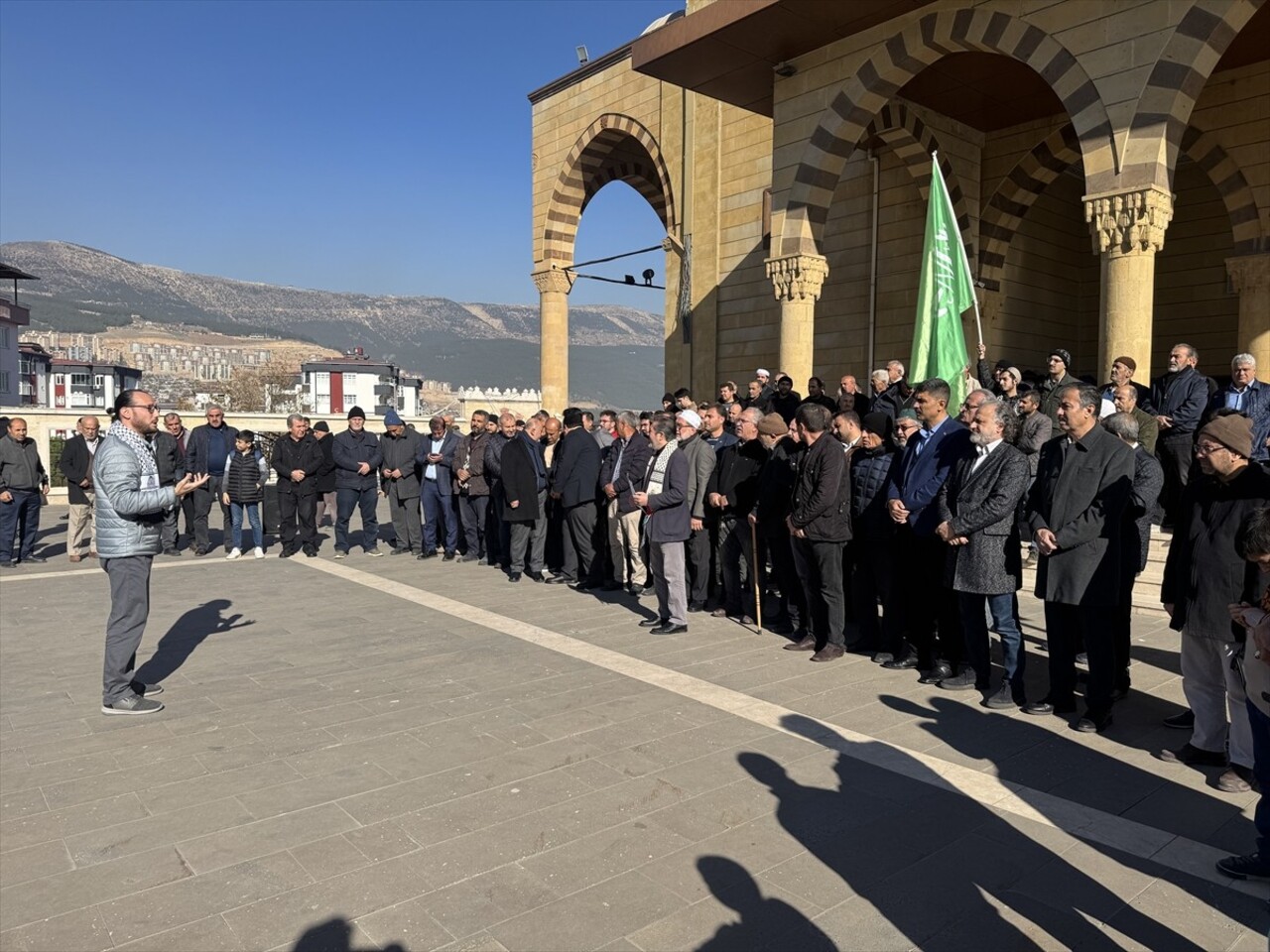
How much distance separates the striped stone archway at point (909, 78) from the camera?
8555mm

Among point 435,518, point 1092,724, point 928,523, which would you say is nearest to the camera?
point 1092,724

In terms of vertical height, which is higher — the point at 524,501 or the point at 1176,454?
the point at 1176,454

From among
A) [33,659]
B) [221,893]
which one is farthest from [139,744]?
[33,659]

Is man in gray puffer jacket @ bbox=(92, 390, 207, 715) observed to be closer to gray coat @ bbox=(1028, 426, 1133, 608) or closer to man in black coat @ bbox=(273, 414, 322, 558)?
gray coat @ bbox=(1028, 426, 1133, 608)

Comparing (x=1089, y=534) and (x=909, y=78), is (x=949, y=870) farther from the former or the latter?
(x=909, y=78)

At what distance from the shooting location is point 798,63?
444 inches

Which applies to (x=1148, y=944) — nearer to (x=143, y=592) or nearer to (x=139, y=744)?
(x=139, y=744)

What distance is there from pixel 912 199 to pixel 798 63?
3.84 m

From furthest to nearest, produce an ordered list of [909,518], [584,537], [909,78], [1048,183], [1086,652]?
[1048,183] → [909,78] → [584,537] → [909,518] → [1086,652]

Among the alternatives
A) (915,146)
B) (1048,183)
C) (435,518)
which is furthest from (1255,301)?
(435,518)

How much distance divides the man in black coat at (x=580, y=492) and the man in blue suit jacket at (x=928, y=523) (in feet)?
12.1

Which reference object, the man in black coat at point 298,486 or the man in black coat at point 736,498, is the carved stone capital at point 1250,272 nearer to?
the man in black coat at point 736,498

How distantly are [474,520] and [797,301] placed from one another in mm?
5031

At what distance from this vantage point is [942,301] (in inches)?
296
